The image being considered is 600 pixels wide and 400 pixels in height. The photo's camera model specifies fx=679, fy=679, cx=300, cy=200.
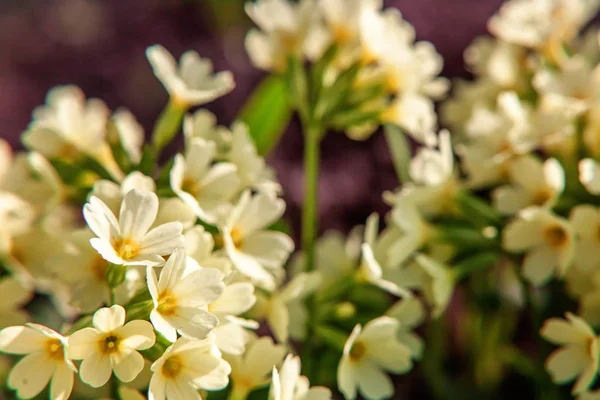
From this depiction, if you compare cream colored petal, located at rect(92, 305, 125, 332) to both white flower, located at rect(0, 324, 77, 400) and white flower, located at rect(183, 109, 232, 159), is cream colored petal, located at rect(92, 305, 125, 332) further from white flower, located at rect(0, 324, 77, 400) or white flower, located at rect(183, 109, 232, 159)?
white flower, located at rect(183, 109, 232, 159)

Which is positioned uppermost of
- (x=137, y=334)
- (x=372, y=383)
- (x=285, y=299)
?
(x=137, y=334)

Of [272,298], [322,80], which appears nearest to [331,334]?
[272,298]

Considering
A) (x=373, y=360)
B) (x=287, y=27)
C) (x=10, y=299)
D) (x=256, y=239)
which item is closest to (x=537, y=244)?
(x=373, y=360)

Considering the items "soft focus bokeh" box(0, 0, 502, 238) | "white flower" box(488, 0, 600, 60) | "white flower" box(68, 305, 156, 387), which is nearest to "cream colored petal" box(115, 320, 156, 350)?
"white flower" box(68, 305, 156, 387)

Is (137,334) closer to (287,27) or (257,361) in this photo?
(257,361)

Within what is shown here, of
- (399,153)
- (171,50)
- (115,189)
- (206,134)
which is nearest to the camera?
(115,189)

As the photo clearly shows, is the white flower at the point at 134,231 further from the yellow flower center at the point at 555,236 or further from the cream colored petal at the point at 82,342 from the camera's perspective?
the yellow flower center at the point at 555,236

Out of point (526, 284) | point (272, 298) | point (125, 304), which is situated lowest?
point (526, 284)

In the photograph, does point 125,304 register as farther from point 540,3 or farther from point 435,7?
point 435,7
